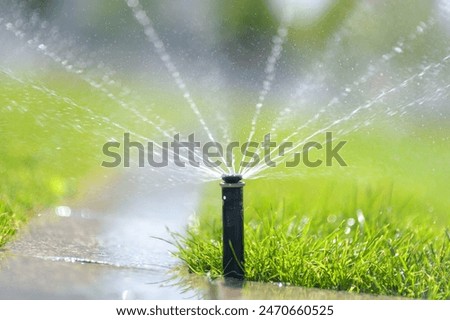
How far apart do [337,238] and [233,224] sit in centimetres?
56

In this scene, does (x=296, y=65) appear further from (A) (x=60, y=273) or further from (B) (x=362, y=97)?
(A) (x=60, y=273)

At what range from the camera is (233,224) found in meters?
3.94

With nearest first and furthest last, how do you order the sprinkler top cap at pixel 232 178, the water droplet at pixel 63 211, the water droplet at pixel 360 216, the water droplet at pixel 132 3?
1. the sprinkler top cap at pixel 232 178
2. the water droplet at pixel 360 216
3. the water droplet at pixel 63 211
4. the water droplet at pixel 132 3

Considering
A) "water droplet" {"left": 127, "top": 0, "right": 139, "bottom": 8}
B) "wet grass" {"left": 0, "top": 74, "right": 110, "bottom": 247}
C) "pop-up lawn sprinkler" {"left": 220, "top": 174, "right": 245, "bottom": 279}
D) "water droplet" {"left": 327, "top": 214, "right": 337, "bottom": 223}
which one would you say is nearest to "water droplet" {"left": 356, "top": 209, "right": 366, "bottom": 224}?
"water droplet" {"left": 327, "top": 214, "right": 337, "bottom": 223}

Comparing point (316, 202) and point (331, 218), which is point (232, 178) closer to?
point (331, 218)

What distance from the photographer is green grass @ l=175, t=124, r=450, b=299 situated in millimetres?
3926

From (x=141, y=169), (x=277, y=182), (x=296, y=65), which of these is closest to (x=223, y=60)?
(x=296, y=65)

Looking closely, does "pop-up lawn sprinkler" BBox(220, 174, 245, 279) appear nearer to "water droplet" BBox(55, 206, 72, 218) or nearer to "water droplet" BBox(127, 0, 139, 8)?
"water droplet" BBox(55, 206, 72, 218)

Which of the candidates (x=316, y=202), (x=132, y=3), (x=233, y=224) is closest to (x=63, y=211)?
(x=316, y=202)

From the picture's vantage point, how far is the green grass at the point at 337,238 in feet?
12.9

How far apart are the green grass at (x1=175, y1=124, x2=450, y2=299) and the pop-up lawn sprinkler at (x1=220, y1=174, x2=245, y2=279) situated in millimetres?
91

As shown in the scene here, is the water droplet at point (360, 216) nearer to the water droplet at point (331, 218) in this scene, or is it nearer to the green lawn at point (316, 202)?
the green lawn at point (316, 202)

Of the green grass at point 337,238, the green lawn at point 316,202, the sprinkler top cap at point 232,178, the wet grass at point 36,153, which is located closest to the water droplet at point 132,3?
the wet grass at point 36,153

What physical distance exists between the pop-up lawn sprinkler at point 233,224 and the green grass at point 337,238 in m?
0.09
